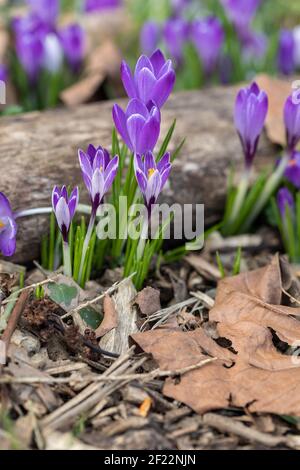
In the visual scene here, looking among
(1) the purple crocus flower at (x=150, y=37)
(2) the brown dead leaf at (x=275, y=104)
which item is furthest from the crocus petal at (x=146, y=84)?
(1) the purple crocus flower at (x=150, y=37)

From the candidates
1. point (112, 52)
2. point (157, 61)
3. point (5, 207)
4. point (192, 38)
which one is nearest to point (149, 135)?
point (157, 61)

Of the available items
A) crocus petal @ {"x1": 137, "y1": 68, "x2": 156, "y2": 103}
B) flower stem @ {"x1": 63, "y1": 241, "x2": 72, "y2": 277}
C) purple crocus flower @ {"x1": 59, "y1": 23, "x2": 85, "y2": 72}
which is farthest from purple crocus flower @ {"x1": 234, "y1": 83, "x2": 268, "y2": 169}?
purple crocus flower @ {"x1": 59, "y1": 23, "x2": 85, "y2": 72}

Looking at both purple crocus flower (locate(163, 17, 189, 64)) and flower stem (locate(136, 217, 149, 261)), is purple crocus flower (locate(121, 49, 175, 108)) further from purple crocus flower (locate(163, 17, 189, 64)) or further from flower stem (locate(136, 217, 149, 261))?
purple crocus flower (locate(163, 17, 189, 64))

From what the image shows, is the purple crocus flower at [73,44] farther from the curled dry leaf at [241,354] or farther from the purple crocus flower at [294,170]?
the curled dry leaf at [241,354]

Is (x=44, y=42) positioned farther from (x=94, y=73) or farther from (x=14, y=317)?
(x=14, y=317)

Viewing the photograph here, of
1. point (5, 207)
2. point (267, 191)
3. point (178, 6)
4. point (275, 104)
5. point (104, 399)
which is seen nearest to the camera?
point (104, 399)
